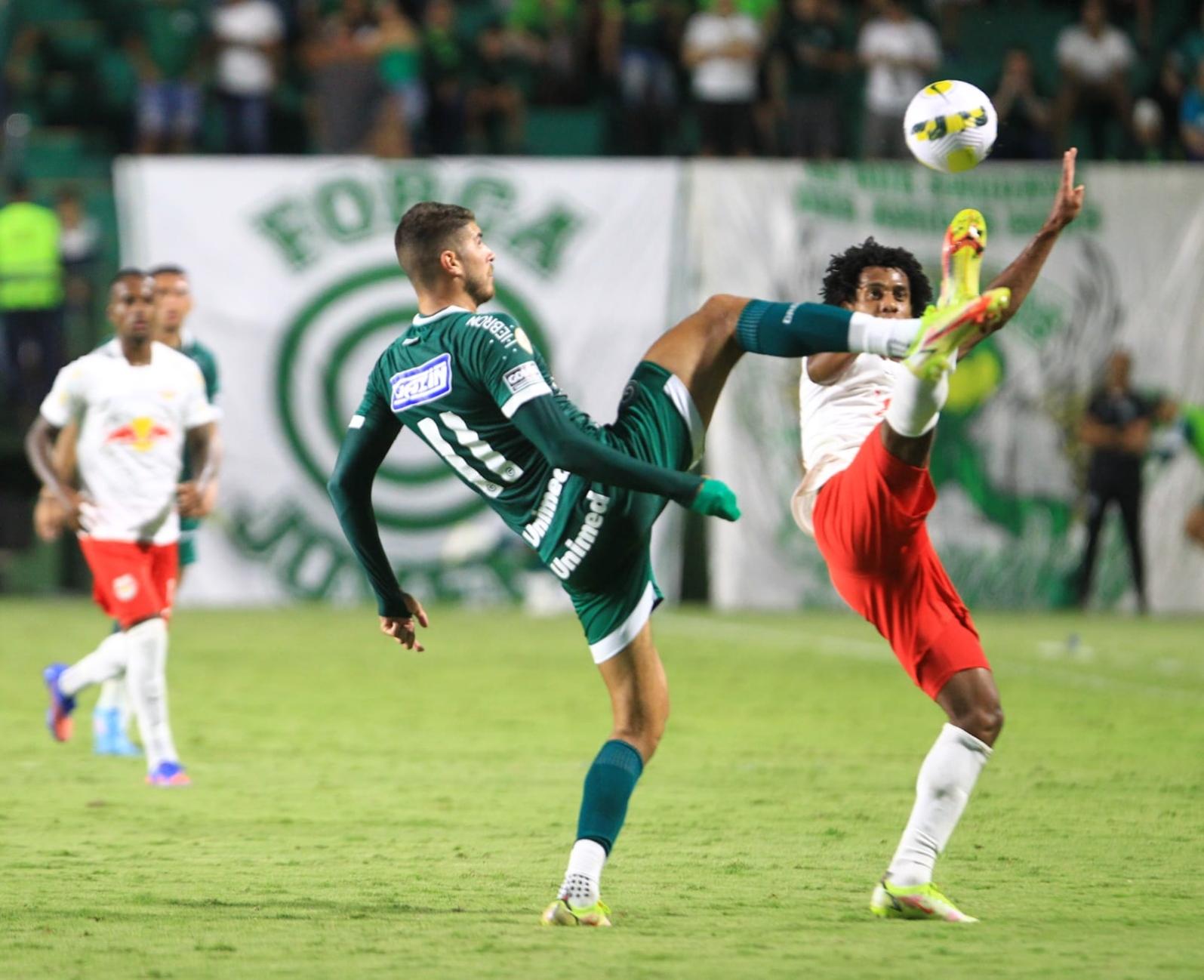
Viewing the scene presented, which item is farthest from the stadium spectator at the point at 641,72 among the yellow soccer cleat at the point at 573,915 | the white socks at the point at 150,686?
the yellow soccer cleat at the point at 573,915

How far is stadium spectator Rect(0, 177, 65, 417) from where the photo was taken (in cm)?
1884

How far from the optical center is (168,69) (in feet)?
70.8

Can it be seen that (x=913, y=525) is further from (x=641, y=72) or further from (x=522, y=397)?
(x=641, y=72)

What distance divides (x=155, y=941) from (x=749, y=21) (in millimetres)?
16420

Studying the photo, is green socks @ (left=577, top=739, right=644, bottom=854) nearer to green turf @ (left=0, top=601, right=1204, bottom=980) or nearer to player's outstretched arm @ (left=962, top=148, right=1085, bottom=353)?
green turf @ (left=0, top=601, right=1204, bottom=980)

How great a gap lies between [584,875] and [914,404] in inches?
64.7

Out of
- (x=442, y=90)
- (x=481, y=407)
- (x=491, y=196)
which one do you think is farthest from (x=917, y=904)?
(x=442, y=90)

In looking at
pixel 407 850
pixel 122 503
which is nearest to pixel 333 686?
pixel 122 503

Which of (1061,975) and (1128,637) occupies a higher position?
(1061,975)

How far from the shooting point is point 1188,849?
7.26m

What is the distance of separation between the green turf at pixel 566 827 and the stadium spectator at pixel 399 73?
22.2 feet

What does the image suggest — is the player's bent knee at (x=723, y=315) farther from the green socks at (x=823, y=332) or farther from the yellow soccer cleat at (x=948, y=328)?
the yellow soccer cleat at (x=948, y=328)

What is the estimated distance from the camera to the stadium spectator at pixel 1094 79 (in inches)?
839

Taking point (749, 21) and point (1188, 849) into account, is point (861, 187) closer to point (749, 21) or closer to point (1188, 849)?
point (749, 21)
